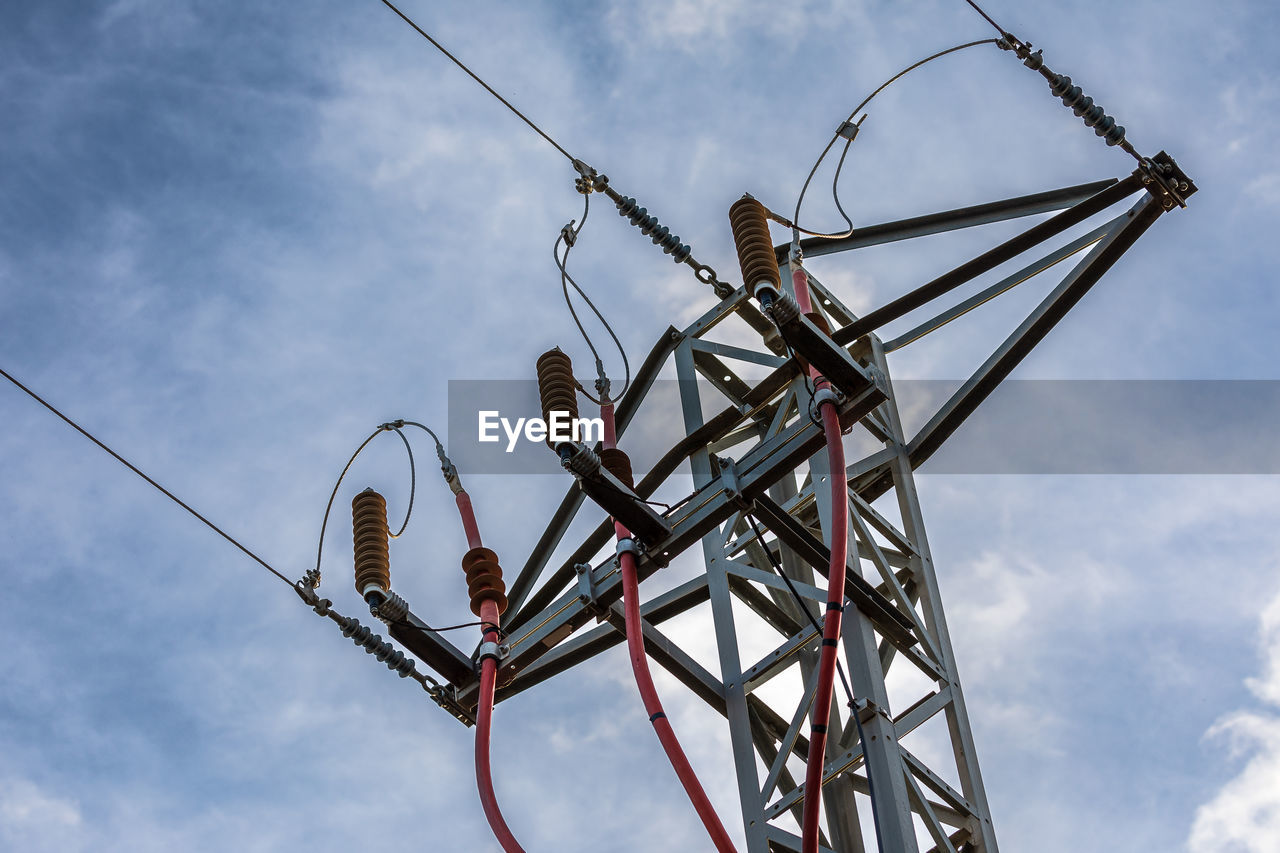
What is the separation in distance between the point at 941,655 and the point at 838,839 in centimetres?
119

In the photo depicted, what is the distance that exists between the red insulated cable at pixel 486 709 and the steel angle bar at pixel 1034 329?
9.51 ft

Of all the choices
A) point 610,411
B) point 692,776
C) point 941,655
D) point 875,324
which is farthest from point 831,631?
point 875,324

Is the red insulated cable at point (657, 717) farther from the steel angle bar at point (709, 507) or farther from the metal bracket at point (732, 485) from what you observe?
the metal bracket at point (732, 485)

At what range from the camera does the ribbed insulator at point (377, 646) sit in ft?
22.3

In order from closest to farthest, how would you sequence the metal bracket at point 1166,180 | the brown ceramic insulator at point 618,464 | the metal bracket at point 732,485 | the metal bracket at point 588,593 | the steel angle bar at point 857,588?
the metal bracket at point 732,485
the brown ceramic insulator at point 618,464
the metal bracket at point 588,593
the steel angle bar at point 857,588
the metal bracket at point 1166,180

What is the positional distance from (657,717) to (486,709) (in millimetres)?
926

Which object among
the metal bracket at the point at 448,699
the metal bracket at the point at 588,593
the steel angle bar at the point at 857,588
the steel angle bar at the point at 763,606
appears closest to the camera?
the metal bracket at the point at 588,593

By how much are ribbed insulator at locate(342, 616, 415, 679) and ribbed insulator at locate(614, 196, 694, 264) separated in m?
2.59

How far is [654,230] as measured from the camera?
777 centimetres

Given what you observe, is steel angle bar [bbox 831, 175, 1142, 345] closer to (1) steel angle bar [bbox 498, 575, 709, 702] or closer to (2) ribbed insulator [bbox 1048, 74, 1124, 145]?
(2) ribbed insulator [bbox 1048, 74, 1124, 145]

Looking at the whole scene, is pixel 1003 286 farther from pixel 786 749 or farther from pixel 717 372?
pixel 786 749

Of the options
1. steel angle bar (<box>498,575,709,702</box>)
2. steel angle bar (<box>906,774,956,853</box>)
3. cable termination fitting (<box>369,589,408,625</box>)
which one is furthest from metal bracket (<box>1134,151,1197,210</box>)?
cable termination fitting (<box>369,589,408,625</box>)

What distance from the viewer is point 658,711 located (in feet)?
18.8

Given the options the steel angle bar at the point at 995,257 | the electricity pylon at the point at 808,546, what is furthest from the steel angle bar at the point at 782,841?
the steel angle bar at the point at 995,257
